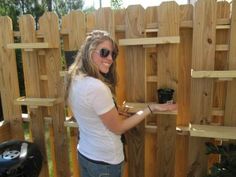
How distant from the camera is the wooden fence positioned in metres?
1.79

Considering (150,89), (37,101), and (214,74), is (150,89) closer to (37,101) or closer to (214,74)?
(214,74)

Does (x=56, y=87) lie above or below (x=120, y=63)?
below

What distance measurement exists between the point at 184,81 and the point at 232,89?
0.34m

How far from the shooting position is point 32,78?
234 centimetres

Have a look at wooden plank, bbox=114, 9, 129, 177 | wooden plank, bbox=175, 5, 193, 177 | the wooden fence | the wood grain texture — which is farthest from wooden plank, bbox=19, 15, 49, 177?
the wood grain texture

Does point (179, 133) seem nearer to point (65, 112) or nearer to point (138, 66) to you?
point (138, 66)

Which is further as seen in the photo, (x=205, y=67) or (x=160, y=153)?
(x=160, y=153)

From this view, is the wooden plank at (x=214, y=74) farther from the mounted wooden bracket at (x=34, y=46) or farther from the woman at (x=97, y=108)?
the mounted wooden bracket at (x=34, y=46)

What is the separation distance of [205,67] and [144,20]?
1.80 feet

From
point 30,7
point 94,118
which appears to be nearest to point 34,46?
point 94,118

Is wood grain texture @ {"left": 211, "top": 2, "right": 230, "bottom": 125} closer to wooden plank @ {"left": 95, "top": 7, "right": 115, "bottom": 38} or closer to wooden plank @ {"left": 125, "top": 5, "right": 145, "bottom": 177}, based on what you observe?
wooden plank @ {"left": 125, "top": 5, "right": 145, "bottom": 177}

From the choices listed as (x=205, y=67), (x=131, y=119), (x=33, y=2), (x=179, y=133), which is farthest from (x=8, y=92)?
(x=33, y=2)

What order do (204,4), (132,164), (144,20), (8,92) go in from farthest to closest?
1. (8,92)
2. (132,164)
3. (144,20)
4. (204,4)

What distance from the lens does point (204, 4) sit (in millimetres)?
1736
